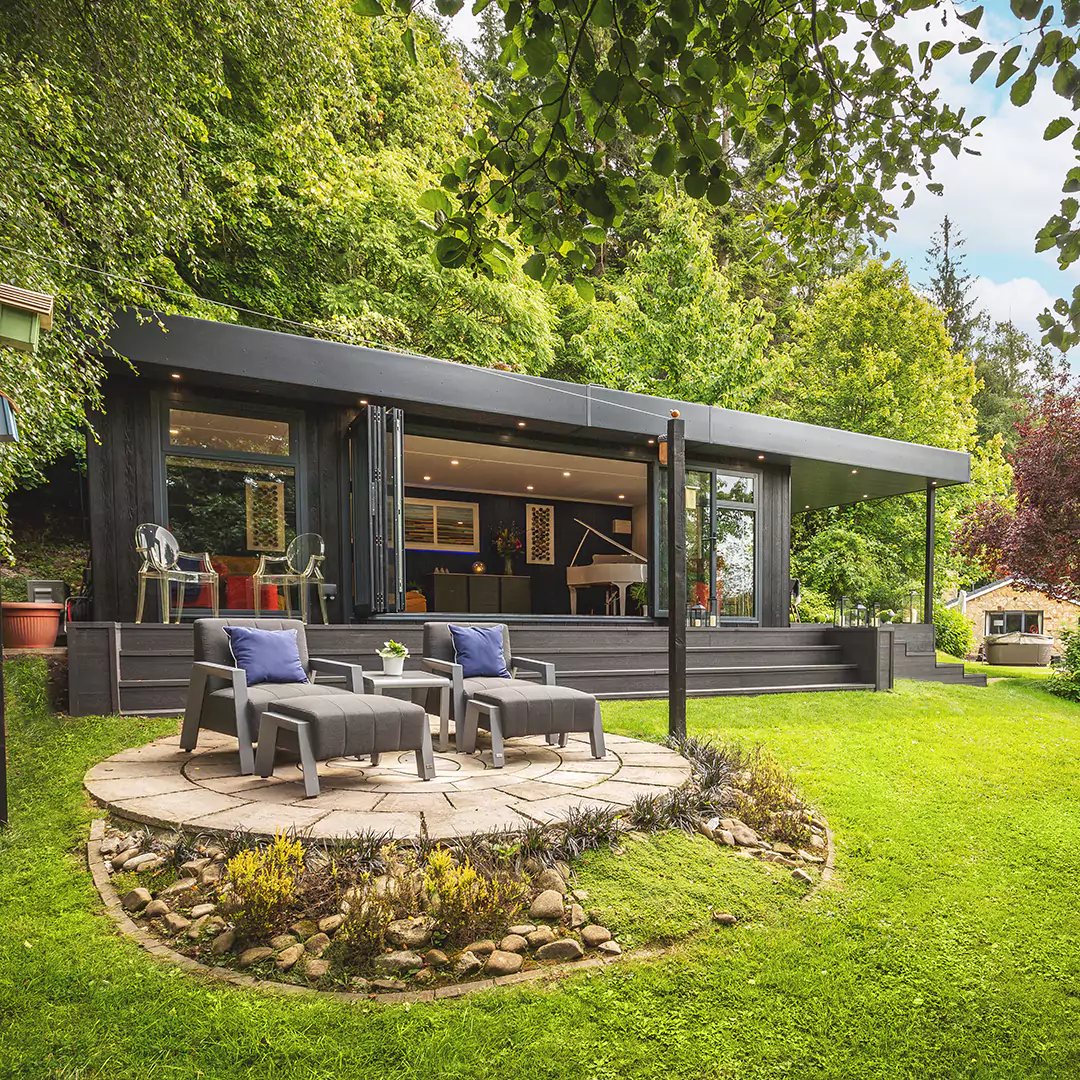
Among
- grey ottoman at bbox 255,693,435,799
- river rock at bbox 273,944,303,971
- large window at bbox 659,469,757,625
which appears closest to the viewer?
river rock at bbox 273,944,303,971

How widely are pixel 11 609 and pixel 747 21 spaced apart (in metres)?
7.26

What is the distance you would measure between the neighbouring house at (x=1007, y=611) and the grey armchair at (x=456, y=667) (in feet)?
67.9

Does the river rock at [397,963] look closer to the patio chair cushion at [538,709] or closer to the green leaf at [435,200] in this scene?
the patio chair cushion at [538,709]

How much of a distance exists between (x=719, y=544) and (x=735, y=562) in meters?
0.40

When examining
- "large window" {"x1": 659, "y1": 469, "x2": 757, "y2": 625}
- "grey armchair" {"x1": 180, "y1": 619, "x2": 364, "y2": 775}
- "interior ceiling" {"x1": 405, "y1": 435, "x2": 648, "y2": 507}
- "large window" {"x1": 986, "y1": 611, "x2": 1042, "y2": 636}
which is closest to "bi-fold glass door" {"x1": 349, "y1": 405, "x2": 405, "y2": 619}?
"interior ceiling" {"x1": 405, "y1": 435, "x2": 648, "y2": 507}

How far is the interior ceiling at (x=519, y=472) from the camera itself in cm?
1032

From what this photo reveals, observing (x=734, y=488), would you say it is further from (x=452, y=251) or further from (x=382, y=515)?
(x=452, y=251)

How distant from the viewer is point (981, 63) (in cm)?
211

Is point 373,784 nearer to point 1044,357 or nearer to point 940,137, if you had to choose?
point 940,137

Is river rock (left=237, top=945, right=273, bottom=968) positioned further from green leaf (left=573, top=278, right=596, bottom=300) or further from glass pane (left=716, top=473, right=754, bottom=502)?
glass pane (left=716, top=473, right=754, bottom=502)

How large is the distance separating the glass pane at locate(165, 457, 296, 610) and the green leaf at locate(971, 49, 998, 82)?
7016 mm

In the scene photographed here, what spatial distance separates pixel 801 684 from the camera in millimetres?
9109

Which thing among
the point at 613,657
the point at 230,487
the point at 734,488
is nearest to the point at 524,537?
the point at 734,488

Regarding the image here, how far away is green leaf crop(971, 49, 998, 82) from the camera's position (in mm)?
2102
